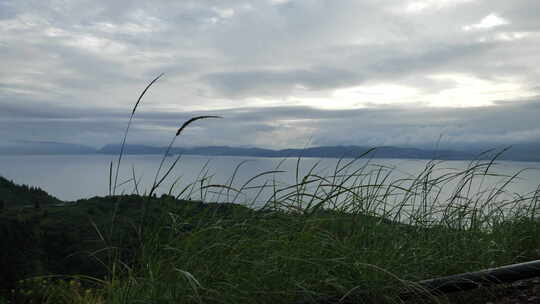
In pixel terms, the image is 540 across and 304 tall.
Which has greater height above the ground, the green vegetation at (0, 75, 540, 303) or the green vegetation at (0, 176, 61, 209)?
the green vegetation at (0, 75, 540, 303)

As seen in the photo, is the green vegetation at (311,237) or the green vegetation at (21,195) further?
the green vegetation at (21,195)

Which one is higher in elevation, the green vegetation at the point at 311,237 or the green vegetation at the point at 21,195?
the green vegetation at the point at 311,237

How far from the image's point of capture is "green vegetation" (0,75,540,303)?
245cm

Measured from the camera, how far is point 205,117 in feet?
8.33

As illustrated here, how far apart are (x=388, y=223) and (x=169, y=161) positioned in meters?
1.73

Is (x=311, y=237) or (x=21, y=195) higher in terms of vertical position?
(x=311, y=237)

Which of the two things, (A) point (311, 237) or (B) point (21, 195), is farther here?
(B) point (21, 195)

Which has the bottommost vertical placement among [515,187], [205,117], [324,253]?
[324,253]

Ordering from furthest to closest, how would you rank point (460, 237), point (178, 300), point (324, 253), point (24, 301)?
point (24, 301)
point (460, 237)
point (324, 253)
point (178, 300)

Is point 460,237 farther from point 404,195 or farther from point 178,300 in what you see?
point 178,300

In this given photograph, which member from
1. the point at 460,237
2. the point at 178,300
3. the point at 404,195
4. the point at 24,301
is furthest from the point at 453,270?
the point at 24,301

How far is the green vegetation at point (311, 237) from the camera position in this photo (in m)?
2.45

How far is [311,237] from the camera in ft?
9.04

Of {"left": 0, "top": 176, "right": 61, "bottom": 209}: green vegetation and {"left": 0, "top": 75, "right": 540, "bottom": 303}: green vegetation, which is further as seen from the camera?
{"left": 0, "top": 176, "right": 61, "bottom": 209}: green vegetation
